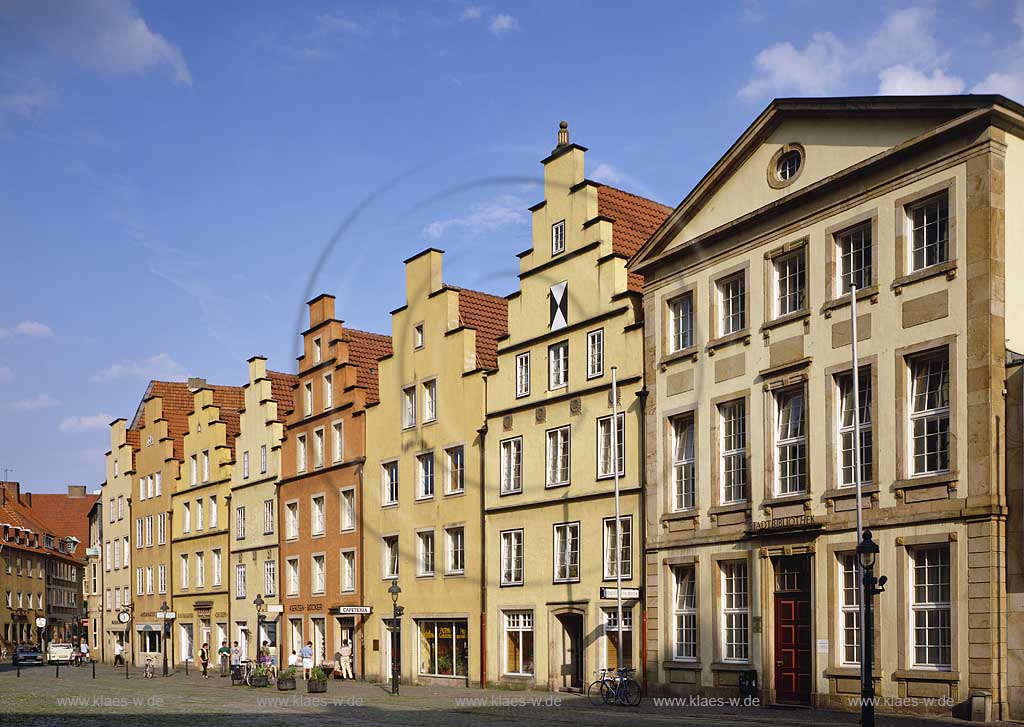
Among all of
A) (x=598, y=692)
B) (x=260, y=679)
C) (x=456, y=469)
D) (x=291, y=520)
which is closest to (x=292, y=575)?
(x=291, y=520)

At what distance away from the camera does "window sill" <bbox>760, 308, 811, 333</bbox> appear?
34281 millimetres

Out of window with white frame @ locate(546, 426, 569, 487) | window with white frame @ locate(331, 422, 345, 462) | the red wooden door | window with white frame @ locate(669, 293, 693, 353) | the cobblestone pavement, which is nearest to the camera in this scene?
the cobblestone pavement

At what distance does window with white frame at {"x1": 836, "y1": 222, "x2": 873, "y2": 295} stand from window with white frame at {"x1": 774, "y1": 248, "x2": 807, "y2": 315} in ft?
4.17

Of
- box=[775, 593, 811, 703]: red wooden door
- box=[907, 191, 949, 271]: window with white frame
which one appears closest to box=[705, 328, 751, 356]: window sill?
box=[907, 191, 949, 271]: window with white frame

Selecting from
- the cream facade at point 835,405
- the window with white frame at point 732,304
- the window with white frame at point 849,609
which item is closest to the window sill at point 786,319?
the cream facade at point 835,405

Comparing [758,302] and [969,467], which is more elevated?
[758,302]

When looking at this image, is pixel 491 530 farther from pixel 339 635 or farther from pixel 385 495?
pixel 339 635

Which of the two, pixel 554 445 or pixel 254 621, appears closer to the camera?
pixel 554 445

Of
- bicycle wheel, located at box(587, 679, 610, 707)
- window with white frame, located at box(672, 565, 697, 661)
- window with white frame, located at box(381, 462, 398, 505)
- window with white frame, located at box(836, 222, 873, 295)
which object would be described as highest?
window with white frame, located at box(836, 222, 873, 295)

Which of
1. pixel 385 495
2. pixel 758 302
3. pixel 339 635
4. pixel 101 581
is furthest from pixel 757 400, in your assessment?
pixel 101 581

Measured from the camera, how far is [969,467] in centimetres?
2903

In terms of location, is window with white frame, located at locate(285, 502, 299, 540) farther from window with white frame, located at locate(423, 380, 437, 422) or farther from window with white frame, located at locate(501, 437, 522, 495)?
window with white frame, located at locate(501, 437, 522, 495)

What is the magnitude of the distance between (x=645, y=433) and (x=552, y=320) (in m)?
6.69

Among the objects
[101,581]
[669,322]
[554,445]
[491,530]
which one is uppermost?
[669,322]
